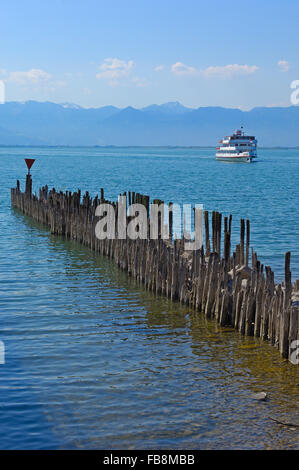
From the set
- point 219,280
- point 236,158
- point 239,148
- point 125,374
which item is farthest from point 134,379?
point 239,148

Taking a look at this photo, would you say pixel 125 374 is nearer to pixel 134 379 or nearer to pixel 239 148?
pixel 134 379

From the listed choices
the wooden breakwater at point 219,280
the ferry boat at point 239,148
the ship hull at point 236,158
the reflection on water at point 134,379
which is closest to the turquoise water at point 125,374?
the reflection on water at point 134,379

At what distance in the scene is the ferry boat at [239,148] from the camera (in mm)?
134875

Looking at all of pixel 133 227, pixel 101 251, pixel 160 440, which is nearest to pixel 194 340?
pixel 160 440

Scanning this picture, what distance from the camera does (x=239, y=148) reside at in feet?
458

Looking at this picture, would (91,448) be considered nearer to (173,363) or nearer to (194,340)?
(173,363)

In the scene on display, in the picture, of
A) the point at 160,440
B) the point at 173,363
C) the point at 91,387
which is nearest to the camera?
the point at 160,440

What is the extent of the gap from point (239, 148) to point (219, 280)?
422 feet

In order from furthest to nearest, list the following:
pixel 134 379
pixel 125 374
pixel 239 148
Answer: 1. pixel 239 148
2. pixel 125 374
3. pixel 134 379

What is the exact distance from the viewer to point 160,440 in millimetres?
8812

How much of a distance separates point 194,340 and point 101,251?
9.99m

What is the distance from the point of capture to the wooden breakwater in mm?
12133

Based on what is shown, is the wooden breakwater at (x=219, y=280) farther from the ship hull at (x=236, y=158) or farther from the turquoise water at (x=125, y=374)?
the ship hull at (x=236, y=158)

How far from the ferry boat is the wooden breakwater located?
4546 inches
